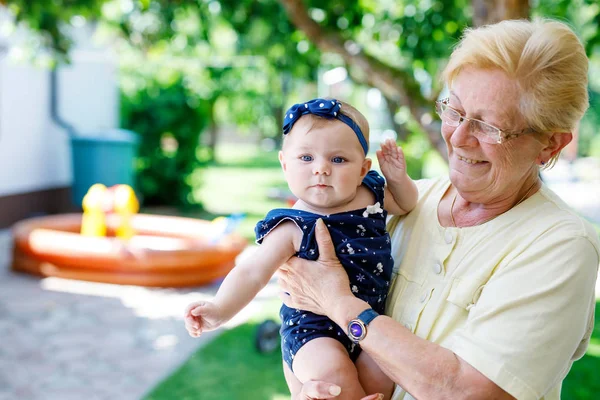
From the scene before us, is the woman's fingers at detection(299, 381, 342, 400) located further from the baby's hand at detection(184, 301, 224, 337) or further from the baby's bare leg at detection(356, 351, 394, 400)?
the baby's hand at detection(184, 301, 224, 337)

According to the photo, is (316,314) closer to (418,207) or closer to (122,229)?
(418,207)

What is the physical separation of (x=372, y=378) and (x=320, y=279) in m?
0.33

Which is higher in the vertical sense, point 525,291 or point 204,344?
point 525,291

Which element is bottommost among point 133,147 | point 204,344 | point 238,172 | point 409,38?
point 238,172

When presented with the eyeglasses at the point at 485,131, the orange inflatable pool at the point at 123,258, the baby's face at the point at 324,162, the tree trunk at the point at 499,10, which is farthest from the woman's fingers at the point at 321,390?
the orange inflatable pool at the point at 123,258

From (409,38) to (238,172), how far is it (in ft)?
63.1

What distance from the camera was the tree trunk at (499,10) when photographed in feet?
13.6

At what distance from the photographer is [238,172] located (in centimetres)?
2475

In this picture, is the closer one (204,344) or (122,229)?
(204,344)

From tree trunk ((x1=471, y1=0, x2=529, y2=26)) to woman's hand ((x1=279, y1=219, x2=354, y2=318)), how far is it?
8.60ft

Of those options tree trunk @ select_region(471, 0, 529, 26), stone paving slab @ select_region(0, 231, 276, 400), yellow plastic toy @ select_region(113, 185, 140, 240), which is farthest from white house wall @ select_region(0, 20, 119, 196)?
tree trunk @ select_region(471, 0, 529, 26)

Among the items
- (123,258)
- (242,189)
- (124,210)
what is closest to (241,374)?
(123,258)

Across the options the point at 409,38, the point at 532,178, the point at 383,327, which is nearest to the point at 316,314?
the point at 383,327

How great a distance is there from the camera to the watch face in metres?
1.85
